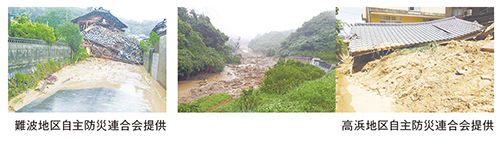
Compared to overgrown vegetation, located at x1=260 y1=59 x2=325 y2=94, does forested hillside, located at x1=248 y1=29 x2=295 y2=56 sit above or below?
above

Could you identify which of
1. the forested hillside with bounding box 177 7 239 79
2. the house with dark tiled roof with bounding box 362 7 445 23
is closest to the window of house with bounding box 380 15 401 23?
the house with dark tiled roof with bounding box 362 7 445 23

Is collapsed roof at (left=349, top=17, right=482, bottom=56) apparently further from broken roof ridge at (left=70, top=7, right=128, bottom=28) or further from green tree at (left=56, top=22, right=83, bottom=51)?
green tree at (left=56, top=22, right=83, bottom=51)

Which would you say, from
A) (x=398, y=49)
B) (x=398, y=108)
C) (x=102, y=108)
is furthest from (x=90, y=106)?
(x=398, y=49)

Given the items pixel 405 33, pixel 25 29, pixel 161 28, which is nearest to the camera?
pixel 25 29

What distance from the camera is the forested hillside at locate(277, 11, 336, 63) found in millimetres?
3941

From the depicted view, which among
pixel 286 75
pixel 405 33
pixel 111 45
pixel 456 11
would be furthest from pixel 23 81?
A: pixel 456 11

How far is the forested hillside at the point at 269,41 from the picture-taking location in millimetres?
4172

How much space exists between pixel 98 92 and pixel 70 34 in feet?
3.82

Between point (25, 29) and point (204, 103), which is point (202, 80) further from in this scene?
point (25, 29)

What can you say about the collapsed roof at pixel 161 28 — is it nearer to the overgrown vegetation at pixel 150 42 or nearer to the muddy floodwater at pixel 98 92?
the overgrown vegetation at pixel 150 42

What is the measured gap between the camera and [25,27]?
143 inches

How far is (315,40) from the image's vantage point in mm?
4133

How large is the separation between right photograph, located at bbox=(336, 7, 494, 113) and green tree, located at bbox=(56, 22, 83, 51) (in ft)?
14.7

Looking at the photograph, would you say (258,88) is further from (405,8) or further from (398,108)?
(405,8)
